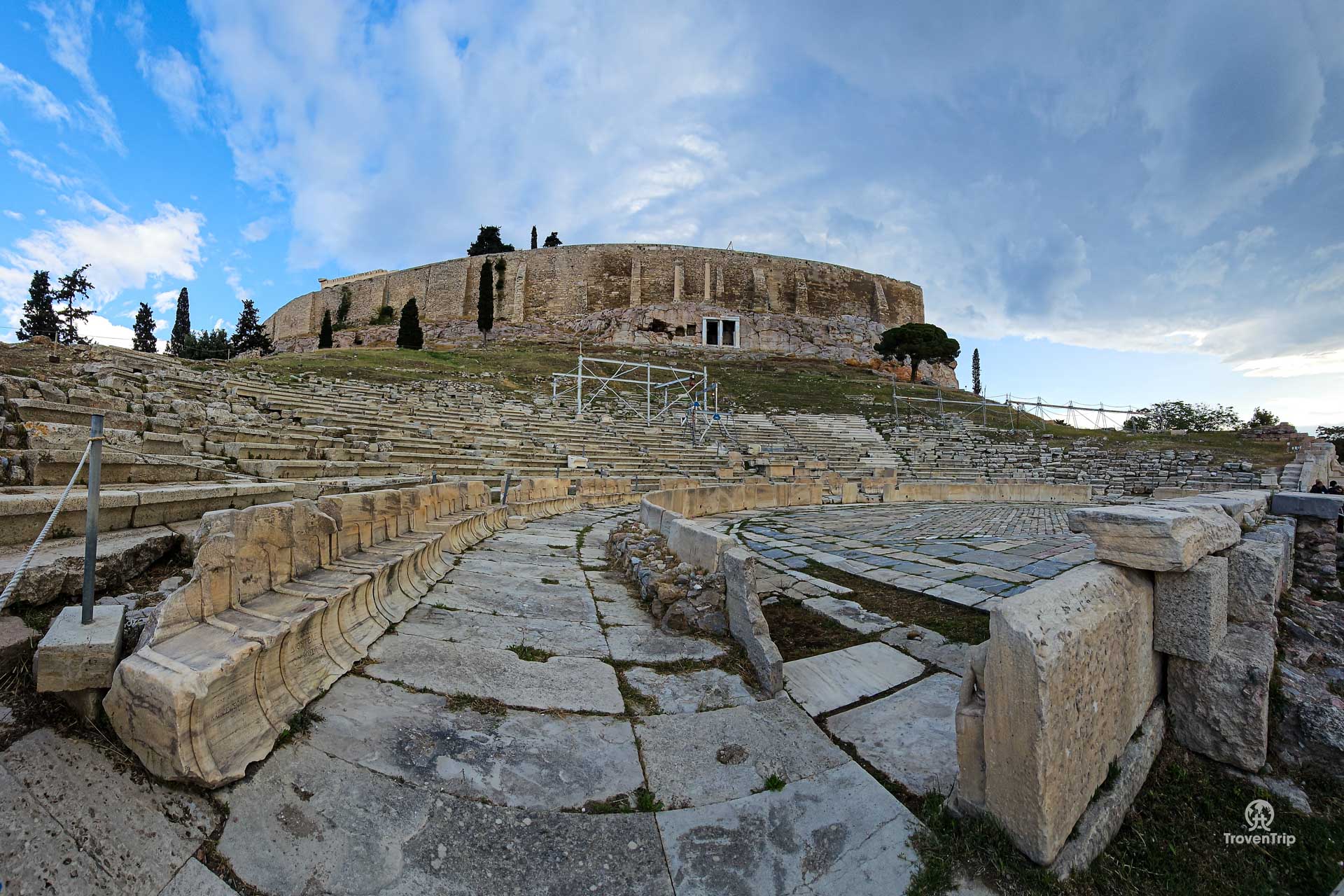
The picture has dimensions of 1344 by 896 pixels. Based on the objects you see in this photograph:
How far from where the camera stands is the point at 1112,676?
2.03 meters

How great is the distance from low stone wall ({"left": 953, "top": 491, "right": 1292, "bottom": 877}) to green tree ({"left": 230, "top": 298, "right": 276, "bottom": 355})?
2297 inches

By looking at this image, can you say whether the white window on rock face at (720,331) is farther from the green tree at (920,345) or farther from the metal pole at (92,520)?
the metal pole at (92,520)

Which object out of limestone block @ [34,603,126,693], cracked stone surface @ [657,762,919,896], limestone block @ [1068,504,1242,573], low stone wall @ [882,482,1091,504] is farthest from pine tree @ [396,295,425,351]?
limestone block @ [1068,504,1242,573]

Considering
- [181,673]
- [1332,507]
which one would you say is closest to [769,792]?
[181,673]

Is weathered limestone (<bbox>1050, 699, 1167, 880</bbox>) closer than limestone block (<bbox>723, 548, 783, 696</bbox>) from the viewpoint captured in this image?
Yes

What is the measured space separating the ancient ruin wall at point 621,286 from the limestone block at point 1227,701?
167 ft

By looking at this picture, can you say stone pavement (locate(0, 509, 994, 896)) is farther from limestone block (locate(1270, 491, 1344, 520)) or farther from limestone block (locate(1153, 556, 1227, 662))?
limestone block (locate(1270, 491, 1344, 520))

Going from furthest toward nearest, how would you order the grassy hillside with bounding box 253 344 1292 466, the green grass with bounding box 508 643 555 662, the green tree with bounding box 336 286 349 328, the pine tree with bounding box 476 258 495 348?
the green tree with bounding box 336 286 349 328 < the pine tree with bounding box 476 258 495 348 < the grassy hillside with bounding box 253 344 1292 466 < the green grass with bounding box 508 643 555 662

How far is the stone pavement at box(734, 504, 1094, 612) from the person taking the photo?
4820 mm

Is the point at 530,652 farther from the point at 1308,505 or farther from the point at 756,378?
the point at 756,378

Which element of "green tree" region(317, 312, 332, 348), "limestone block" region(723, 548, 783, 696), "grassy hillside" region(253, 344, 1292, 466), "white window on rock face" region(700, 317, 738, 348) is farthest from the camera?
"white window on rock face" region(700, 317, 738, 348)

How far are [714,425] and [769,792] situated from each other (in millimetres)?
20837

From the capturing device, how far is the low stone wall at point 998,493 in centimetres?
1460

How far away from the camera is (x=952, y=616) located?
154 inches
